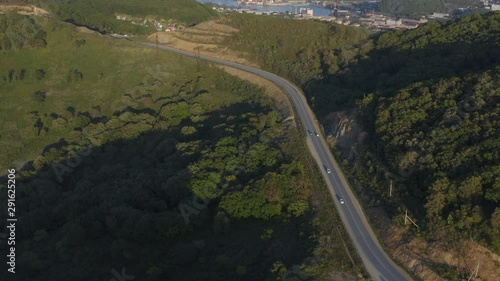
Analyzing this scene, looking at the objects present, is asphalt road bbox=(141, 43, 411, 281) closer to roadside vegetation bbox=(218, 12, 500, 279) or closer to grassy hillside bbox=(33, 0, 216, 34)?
roadside vegetation bbox=(218, 12, 500, 279)

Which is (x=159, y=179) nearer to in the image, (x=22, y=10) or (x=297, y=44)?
(x=297, y=44)

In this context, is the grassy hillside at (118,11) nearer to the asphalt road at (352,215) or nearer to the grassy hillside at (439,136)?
the asphalt road at (352,215)

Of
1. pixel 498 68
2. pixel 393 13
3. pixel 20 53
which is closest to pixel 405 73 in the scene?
pixel 498 68

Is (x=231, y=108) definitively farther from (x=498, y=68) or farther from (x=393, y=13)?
(x=393, y=13)

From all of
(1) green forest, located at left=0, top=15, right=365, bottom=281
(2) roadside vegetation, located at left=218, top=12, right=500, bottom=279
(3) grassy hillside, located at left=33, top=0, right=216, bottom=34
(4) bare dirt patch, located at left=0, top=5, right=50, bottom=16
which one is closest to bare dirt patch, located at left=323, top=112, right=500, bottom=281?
(2) roadside vegetation, located at left=218, top=12, right=500, bottom=279

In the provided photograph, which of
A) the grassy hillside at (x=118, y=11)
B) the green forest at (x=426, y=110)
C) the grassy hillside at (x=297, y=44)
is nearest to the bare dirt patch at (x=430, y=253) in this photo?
the green forest at (x=426, y=110)

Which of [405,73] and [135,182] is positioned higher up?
[405,73]
